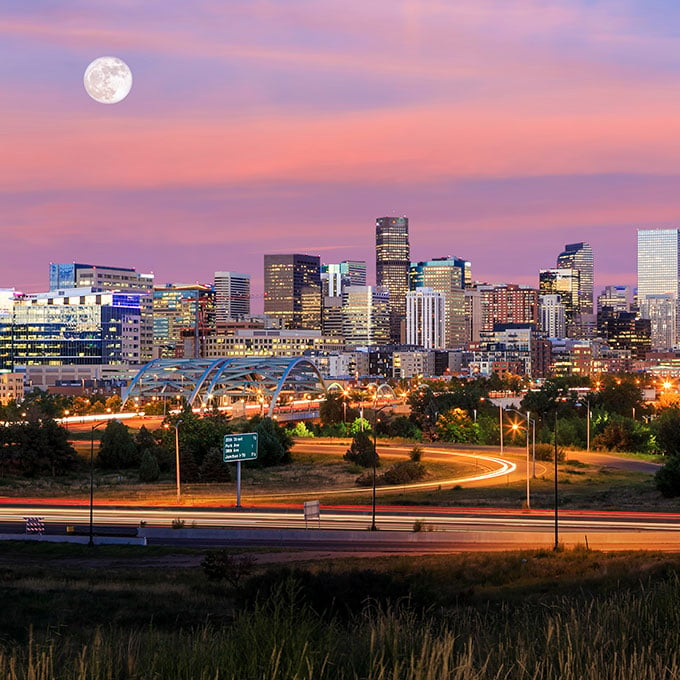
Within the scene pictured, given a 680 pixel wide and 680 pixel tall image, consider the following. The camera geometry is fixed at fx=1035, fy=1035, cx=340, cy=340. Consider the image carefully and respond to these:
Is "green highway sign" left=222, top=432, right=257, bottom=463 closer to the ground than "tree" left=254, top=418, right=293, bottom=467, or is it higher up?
higher up

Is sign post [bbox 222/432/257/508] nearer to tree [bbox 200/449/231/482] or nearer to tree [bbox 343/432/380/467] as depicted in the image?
tree [bbox 200/449/231/482]

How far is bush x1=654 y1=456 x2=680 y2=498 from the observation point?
3059 inches

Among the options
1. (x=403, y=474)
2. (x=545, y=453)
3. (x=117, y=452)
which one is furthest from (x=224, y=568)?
(x=545, y=453)

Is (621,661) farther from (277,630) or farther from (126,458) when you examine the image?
(126,458)

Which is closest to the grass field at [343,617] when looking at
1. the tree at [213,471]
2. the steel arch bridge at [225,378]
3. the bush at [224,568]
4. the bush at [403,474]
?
the bush at [224,568]

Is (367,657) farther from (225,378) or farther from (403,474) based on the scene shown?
(225,378)

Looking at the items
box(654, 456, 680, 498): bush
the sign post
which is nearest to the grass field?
the sign post

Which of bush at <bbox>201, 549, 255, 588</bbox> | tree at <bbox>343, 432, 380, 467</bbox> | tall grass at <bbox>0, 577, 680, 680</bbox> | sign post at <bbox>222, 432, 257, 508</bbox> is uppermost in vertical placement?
tall grass at <bbox>0, 577, 680, 680</bbox>

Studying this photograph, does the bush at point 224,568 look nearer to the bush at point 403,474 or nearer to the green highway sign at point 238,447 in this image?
the green highway sign at point 238,447

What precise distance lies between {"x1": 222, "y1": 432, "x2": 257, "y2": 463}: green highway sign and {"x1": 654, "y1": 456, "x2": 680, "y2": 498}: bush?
31.0 metres

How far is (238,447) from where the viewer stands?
7456 centimetres

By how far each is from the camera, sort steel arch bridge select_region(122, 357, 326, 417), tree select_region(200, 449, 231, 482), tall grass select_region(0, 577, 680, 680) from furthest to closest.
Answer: steel arch bridge select_region(122, 357, 326, 417) → tree select_region(200, 449, 231, 482) → tall grass select_region(0, 577, 680, 680)

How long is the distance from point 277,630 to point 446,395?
154183 millimetres

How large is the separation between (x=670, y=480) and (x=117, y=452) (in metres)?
57.2
